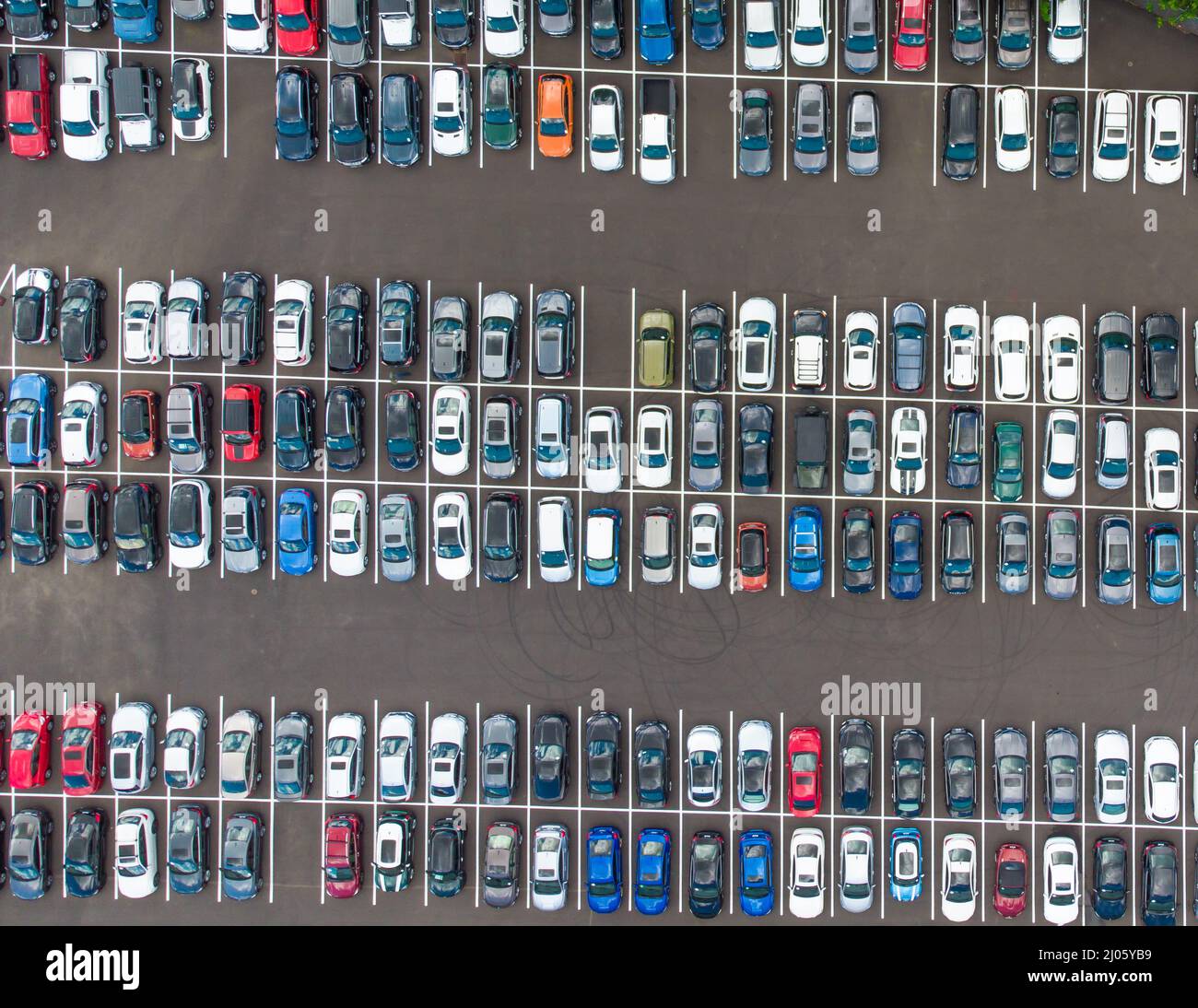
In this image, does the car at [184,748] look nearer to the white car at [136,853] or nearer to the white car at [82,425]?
the white car at [136,853]

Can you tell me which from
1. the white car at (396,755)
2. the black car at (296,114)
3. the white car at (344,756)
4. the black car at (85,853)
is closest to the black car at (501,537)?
the white car at (396,755)

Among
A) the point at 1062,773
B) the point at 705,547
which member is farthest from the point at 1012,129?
the point at 1062,773

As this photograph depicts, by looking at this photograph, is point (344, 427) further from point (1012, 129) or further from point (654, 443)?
point (1012, 129)

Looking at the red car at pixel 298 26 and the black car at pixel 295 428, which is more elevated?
the red car at pixel 298 26

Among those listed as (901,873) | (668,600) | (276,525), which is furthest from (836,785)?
(276,525)

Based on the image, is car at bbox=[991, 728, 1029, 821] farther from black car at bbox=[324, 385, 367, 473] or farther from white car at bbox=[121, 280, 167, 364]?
white car at bbox=[121, 280, 167, 364]

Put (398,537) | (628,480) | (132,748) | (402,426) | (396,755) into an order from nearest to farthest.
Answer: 1. (402,426)
2. (398,537)
3. (132,748)
4. (396,755)
5. (628,480)
